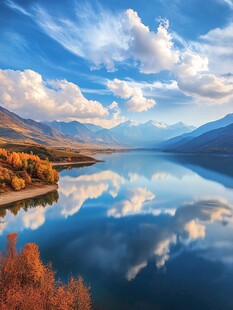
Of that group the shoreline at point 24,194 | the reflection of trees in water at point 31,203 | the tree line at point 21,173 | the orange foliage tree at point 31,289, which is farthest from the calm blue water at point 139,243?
the tree line at point 21,173

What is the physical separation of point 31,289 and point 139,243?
39.8 m

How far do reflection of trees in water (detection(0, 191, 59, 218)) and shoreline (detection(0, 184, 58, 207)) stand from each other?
9.88 feet

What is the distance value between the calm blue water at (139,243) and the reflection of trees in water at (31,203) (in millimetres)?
404

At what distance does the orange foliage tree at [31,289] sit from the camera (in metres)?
29.6

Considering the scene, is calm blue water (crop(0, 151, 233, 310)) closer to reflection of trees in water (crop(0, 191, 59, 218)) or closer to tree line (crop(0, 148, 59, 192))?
reflection of trees in water (crop(0, 191, 59, 218))

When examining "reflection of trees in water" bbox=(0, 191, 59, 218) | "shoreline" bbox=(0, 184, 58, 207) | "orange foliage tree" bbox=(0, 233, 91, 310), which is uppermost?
"orange foliage tree" bbox=(0, 233, 91, 310)

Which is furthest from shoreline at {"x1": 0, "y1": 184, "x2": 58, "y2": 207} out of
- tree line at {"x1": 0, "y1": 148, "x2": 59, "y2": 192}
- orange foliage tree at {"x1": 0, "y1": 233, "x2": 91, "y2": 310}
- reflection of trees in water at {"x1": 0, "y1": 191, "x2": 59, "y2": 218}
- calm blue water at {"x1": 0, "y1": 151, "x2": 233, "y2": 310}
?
orange foliage tree at {"x1": 0, "y1": 233, "x2": 91, "y2": 310}

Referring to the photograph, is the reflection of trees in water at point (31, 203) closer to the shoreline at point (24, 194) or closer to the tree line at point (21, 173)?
the shoreline at point (24, 194)

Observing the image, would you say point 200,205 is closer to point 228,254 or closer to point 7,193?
point 228,254

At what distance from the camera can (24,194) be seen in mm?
124312

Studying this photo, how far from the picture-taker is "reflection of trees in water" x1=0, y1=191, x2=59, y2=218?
10070 centimetres

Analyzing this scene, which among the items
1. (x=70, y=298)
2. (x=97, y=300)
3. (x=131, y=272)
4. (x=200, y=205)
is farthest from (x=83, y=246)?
(x=200, y=205)

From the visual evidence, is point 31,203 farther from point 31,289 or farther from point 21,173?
point 31,289

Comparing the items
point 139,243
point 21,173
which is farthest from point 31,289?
point 21,173
